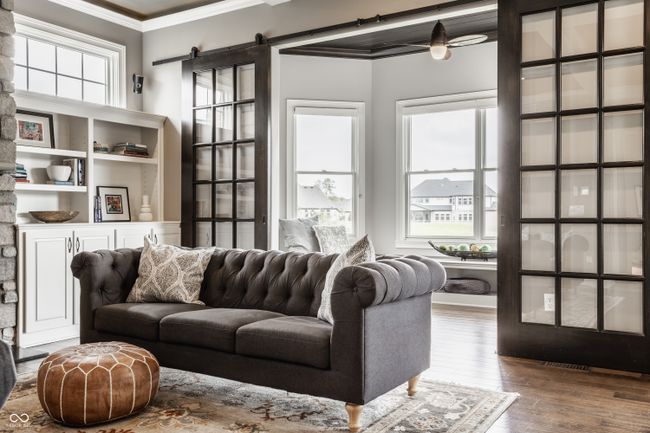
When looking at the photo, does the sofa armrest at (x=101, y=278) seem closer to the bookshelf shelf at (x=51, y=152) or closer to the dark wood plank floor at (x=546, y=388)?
the bookshelf shelf at (x=51, y=152)

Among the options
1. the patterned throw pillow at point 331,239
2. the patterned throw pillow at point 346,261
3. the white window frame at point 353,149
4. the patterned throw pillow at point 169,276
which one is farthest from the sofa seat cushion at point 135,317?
the white window frame at point 353,149

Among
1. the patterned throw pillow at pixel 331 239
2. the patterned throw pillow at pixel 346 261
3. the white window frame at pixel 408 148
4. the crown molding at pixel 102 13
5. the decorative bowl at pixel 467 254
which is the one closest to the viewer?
the patterned throw pillow at pixel 346 261

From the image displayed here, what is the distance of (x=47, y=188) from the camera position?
15.8 feet

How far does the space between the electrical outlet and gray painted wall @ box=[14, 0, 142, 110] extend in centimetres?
424

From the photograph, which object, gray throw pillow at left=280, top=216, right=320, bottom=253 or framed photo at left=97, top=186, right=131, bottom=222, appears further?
gray throw pillow at left=280, top=216, right=320, bottom=253

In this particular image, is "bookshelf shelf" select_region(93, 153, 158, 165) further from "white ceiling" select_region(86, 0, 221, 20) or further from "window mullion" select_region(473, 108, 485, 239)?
"window mullion" select_region(473, 108, 485, 239)

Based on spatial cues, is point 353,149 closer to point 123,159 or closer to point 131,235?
point 123,159

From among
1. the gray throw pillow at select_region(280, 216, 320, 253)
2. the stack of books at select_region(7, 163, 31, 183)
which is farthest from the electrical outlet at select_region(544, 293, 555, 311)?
the stack of books at select_region(7, 163, 31, 183)

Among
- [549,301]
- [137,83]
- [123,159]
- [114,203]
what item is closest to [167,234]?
[114,203]

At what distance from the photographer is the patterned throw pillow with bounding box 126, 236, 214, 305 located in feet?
12.4

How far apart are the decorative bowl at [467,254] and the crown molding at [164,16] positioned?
305cm

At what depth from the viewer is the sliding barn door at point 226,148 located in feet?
17.0

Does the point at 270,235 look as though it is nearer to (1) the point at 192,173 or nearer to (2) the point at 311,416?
(1) the point at 192,173

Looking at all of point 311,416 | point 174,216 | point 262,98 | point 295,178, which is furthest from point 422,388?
point 295,178
